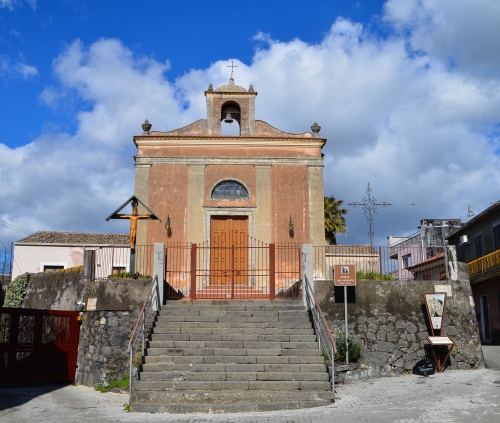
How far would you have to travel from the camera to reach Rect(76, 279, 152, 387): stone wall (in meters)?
13.6

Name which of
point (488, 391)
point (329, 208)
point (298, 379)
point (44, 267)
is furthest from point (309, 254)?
point (44, 267)

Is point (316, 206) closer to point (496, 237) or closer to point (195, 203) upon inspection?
point (195, 203)

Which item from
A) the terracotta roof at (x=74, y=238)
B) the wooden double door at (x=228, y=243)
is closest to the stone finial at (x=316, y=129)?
the wooden double door at (x=228, y=243)

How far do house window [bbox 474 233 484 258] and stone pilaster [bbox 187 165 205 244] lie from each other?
1473 cm

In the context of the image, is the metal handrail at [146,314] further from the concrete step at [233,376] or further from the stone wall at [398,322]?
the stone wall at [398,322]

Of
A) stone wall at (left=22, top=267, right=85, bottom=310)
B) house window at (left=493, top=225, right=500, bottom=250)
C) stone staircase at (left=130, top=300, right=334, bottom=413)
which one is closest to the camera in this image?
stone staircase at (left=130, top=300, right=334, bottom=413)

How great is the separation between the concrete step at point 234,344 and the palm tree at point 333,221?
830 inches

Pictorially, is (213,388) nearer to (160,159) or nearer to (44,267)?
(160,159)

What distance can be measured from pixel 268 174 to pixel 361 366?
27.7ft

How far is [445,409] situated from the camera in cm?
942

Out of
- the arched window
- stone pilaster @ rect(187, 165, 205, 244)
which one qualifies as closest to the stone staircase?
stone pilaster @ rect(187, 165, 205, 244)

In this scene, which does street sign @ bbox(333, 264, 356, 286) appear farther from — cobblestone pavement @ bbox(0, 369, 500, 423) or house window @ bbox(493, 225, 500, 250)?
house window @ bbox(493, 225, 500, 250)

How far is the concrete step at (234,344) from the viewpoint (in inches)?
467

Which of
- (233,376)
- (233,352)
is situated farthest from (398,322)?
(233,376)
